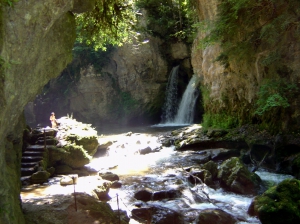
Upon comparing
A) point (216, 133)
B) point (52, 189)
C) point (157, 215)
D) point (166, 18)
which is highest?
point (166, 18)

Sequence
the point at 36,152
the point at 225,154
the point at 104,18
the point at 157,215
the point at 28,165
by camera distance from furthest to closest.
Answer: the point at 225,154, the point at 36,152, the point at 28,165, the point at 104,18, the point at 157,215

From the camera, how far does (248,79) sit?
13.6 meters

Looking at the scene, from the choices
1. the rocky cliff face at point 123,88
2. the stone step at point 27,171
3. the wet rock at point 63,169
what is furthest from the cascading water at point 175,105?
the stone step at point 27,171

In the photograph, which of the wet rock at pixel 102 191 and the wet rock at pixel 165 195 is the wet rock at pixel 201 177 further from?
the wet rock at pixel 102 191

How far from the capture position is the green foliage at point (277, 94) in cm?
979

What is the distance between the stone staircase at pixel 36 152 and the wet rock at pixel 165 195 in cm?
421

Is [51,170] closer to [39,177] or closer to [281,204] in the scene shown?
[39,177]

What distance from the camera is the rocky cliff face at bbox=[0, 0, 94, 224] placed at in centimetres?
369

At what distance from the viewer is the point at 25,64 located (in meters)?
4.24

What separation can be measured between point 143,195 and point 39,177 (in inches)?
145

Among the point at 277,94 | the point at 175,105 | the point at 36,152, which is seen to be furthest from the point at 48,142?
the point at 175,105

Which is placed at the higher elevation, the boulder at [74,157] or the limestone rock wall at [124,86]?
the limestone rock wall at [124,86]

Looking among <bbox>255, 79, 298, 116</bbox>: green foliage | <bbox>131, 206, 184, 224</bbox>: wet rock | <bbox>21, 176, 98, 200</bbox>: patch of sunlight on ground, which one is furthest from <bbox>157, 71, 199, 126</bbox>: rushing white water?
<bbox>131, 206, 184, 224</bbox>: wet rock

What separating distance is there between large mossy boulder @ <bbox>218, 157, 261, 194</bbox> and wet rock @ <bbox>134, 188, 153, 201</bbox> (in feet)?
7.96
